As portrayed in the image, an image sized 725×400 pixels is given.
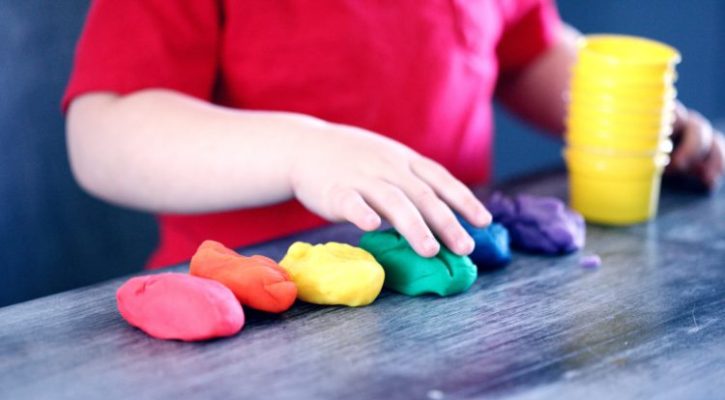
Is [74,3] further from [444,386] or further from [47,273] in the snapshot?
[444,386]

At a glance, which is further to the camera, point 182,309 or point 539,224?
point 539,224

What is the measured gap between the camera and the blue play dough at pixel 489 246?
628mm

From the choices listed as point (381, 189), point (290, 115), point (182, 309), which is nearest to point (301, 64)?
point (290, 115)

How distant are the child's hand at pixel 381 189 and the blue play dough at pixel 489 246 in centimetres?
1

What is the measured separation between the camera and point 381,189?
62 cm

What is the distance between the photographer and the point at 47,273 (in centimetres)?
96

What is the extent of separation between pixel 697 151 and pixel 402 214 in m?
0.42

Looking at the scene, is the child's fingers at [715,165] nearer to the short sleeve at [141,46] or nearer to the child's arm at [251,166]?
the child's arm at [251,166]

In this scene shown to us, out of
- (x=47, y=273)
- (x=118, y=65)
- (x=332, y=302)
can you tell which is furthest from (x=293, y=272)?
(x=47, y=273)

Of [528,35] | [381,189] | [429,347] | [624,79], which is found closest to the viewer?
[429,347]


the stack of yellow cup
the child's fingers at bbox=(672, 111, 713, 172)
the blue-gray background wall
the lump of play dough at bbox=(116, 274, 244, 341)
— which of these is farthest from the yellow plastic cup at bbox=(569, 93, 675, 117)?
the blue-gray background wall

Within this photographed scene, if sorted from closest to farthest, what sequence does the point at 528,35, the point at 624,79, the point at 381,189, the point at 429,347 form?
the point at 429,347 → the point at 381,189 → the point at 624,79 → the point at 528,35

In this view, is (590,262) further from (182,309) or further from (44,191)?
(44,191)

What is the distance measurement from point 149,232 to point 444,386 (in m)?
0.66
